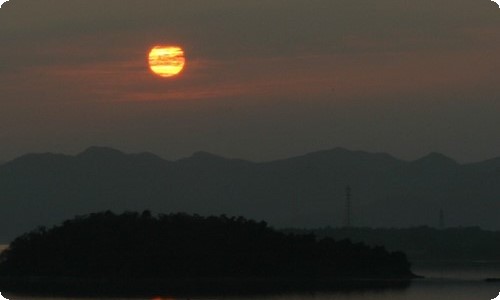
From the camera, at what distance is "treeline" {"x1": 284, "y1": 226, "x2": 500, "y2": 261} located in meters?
131

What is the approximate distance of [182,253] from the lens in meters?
75.8

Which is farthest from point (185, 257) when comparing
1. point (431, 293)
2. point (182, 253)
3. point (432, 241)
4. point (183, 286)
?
point (432, 241)

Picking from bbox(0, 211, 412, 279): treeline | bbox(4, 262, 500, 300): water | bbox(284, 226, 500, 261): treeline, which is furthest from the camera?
bbox(284, 226, 500, 261): treeline

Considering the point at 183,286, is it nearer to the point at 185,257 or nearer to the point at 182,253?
the point at 185,257

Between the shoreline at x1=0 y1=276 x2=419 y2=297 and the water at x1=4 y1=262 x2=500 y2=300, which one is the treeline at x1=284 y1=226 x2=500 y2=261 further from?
the shoreline at x1=0 y1=276 x2=419 y2=297

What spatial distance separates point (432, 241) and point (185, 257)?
239ft

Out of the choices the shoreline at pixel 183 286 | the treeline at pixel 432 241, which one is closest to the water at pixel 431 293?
the shoreline at pixel 183 286

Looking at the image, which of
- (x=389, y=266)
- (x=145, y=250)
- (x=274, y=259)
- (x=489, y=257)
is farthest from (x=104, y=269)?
(x=489, y=257)

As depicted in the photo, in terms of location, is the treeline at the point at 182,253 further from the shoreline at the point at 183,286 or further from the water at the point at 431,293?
the water at the point at 431,293

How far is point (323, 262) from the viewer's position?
76312 mm

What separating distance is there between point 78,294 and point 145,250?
37.7 feet

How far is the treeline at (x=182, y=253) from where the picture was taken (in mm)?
75062

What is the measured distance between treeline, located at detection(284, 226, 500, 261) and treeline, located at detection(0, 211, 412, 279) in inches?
1859

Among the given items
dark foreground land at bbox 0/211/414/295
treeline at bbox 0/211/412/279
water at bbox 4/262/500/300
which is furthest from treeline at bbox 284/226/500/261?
water at bbox 4/262/500/300
